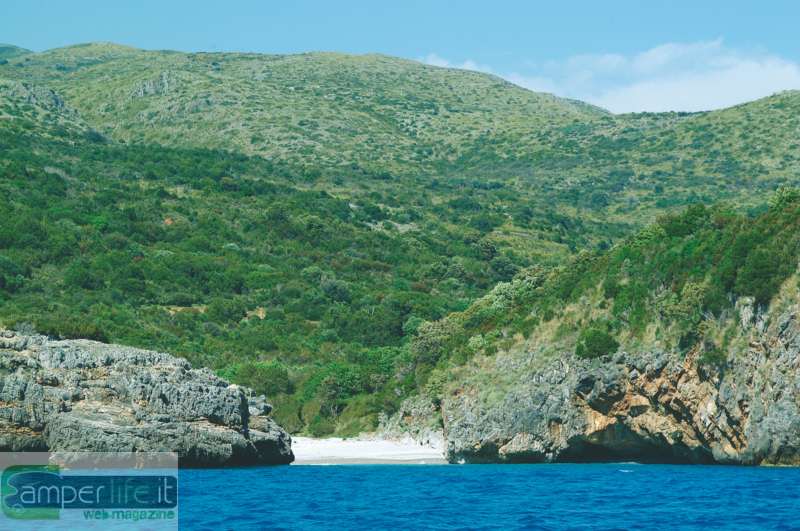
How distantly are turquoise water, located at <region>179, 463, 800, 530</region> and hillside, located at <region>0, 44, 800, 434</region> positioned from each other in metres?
8.89

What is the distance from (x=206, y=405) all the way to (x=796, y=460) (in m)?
24.6

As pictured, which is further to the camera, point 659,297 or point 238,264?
point 238,264

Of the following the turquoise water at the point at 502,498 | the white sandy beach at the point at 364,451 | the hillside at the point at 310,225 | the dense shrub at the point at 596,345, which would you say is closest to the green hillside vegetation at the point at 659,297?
the dense shrub at the point at 596,345

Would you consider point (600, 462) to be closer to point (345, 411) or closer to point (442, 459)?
point (442, 459)

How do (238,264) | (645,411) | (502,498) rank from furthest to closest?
1. (238,264)
2. (645,411)
3. (502,498)

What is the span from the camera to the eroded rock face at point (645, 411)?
140 feet

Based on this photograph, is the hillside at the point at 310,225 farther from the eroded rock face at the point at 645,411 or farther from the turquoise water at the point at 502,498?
the turquoise water at the point at 502,498

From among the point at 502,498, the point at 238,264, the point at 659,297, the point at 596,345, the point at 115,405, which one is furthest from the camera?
the point at 238,264

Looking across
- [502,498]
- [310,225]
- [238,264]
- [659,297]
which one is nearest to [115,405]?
[502,498]

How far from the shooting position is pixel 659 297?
49531 mm

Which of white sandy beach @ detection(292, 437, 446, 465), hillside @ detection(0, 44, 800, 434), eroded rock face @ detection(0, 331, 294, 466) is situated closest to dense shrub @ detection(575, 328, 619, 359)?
hillside @ detection(0, 44, 800, 434)

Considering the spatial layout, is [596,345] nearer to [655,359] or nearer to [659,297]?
[655,359]

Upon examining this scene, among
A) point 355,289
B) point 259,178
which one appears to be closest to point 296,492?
point 355,289

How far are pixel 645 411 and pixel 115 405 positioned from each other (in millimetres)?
22366
